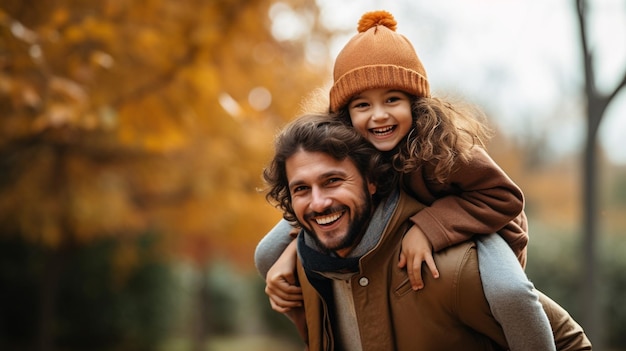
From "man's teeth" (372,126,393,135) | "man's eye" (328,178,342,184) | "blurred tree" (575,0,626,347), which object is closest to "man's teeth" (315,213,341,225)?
"man's eye" (328,178,342,184)

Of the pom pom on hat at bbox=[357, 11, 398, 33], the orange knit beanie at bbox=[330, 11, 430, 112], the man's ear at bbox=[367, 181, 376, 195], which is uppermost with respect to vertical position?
the pom pom on hat at bbox=[357, 11, 398, 33]

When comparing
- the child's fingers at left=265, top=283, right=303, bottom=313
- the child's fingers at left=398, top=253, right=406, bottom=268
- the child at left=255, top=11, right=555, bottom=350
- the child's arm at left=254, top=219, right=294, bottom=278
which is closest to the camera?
the child at left=255, top=11, right=555, bottom=350

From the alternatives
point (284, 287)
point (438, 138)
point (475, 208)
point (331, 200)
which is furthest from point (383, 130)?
point (284, 287)

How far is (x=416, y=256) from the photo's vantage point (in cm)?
262

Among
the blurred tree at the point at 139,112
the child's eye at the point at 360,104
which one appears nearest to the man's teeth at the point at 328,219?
the child's eye at the point at 360,104

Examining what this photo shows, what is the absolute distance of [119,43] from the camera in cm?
552

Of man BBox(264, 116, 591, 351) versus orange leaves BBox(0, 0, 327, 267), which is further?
orange leaves BBox(0, 0, 327, 267)

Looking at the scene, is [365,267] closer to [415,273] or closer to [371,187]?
[415,273]

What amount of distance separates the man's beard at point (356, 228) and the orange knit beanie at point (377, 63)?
45 cm

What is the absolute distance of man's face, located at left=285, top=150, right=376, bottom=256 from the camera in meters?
2.76

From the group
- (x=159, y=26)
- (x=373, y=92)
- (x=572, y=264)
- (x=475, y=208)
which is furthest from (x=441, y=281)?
(x=572, y=264)

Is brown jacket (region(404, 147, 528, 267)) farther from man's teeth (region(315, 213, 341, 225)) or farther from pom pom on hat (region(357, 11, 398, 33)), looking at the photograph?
pom pom on hat (region(357, 11, 398, 33))

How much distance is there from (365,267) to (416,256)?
224mm

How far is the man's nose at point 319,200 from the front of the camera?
2734 millimetres
